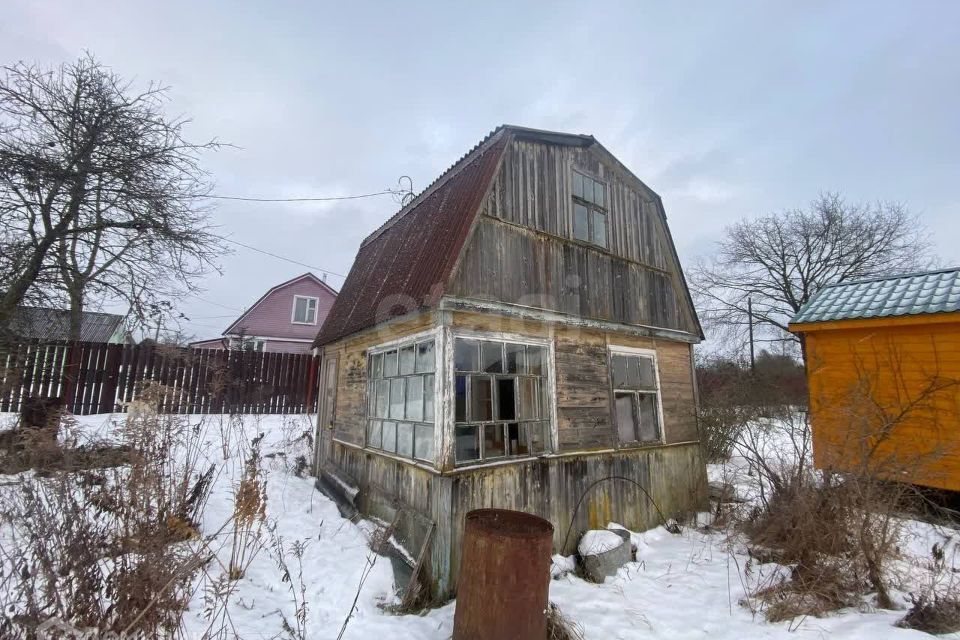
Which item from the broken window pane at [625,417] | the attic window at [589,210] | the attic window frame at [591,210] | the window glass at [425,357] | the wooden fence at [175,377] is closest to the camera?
the window glass at [425,357]

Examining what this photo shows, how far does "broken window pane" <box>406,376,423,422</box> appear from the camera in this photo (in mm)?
5625

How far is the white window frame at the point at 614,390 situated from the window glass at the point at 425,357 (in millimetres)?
3090

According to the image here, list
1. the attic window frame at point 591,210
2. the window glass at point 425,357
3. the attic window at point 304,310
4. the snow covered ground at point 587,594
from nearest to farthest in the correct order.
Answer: the snow covered ground at point 587,594 < the window glass at point 425,357 < the attic window frame at point 591,210 < the attic window at point 304,310

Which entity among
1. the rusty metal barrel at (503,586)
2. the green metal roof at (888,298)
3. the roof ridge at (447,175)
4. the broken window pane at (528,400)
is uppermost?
the roof ridge at (447,175)

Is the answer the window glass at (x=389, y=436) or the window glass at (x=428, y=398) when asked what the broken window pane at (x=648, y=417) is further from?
the window glass at (x=389, y=436)

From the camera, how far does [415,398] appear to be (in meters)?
5.75

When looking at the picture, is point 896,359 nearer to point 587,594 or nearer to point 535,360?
point 535,360

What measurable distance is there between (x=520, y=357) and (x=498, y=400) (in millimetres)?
688

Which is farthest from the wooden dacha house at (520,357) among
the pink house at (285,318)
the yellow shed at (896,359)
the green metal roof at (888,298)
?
the pink house at (285,318)

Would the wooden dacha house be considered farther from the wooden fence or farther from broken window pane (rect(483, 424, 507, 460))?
the wooden fence

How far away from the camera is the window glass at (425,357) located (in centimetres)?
546

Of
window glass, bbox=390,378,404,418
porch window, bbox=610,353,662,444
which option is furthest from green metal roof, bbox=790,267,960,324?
window glass, bbox=390,378,404,418

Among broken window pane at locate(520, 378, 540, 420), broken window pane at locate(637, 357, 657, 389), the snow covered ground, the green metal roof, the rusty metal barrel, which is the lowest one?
the snow covered ground

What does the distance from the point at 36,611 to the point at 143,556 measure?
1.96ft
